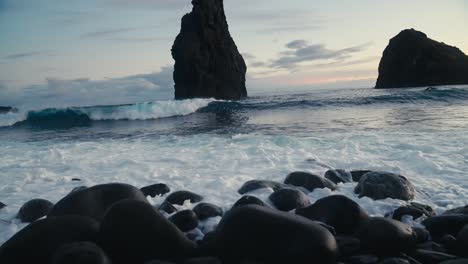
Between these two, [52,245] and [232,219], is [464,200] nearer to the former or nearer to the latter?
[232,219]

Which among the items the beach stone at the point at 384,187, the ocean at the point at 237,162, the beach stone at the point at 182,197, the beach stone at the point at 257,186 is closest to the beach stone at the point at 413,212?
the ocean at the point at 237,162

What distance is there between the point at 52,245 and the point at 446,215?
3473mm

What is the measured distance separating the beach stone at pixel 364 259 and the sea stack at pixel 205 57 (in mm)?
44954

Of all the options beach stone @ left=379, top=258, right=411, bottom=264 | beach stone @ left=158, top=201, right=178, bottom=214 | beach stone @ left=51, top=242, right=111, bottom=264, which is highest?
beach stone @ left=51, top=242, right=111, bottom=264

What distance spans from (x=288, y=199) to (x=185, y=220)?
47.4 inches

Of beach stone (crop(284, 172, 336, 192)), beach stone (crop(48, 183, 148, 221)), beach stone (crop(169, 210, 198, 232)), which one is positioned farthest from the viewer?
beach stone (crop(284, 172, 336, 192))

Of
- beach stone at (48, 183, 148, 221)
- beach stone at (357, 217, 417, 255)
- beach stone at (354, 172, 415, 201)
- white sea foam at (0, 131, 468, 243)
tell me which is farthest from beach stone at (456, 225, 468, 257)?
beach stone at (48, 183, 148, 221)

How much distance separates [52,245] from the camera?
118 inches

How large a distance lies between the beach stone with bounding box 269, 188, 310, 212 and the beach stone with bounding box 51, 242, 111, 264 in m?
2.06

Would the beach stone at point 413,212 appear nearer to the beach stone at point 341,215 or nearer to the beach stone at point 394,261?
the beach stone at point 341,215

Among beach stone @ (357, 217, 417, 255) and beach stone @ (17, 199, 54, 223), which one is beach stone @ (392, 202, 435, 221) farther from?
beach stone @ (17, 199, 54, 223)

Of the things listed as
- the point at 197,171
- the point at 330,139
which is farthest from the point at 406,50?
the point at 197,171

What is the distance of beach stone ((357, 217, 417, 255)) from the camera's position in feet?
10.4

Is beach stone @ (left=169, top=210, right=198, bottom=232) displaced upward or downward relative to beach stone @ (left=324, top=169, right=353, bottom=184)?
downward
